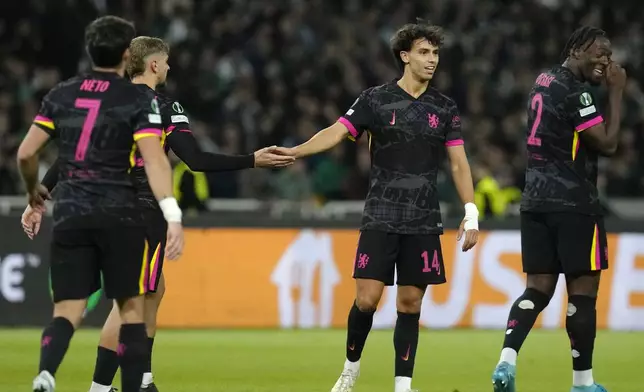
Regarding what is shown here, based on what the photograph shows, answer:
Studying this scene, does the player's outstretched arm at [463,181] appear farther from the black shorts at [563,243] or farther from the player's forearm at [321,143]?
the player's forearm at [321,143]

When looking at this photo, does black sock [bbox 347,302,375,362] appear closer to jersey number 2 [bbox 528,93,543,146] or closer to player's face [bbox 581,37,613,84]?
jersey number 2 [bbox 528,93,543,146]

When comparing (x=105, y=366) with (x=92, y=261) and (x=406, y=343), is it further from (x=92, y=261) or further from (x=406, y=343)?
(x=406, y=343)

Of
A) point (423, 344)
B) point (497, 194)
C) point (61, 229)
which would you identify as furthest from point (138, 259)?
point (497, 194)

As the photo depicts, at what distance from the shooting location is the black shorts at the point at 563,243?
Result: 29.0 feet

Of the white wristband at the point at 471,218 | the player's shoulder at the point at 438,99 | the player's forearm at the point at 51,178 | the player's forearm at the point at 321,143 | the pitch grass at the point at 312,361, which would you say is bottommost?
the pitch grass at the point at 312,361

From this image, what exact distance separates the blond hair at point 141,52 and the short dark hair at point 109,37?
1.40 m

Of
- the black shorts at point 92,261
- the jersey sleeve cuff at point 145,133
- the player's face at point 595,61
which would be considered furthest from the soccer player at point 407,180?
the black shorts at point 92,261

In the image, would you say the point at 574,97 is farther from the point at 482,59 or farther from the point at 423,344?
the point at 482,59

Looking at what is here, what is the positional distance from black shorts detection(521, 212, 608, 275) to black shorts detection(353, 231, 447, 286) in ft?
2.13

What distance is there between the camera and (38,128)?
7.34 meters

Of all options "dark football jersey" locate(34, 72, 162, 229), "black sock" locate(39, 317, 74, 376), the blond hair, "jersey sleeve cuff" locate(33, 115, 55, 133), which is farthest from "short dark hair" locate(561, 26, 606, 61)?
"black sock" locate(39, 317, 74, 376)

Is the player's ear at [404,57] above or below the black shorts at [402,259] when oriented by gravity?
above

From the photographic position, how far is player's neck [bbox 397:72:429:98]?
9008 millimetres

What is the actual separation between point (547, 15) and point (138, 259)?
16.7 meters
